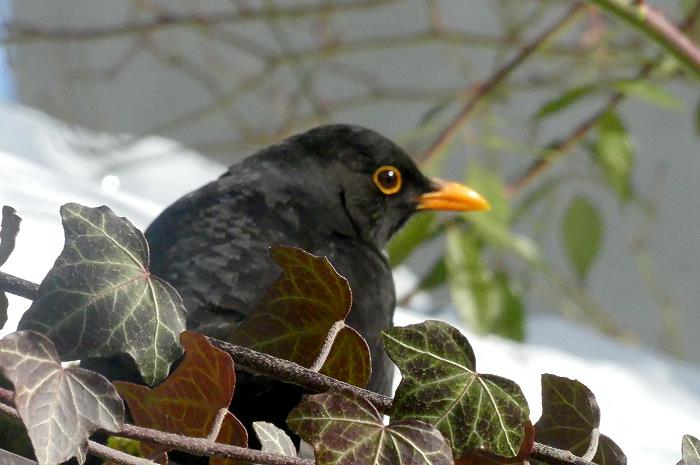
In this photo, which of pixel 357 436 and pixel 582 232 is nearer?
pixel 357 436

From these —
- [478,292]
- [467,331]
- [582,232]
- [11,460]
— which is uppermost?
[582,232]

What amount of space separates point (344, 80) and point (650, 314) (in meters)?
1.86

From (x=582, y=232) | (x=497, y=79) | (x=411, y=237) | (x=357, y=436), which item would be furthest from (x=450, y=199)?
(x=357, y=436)

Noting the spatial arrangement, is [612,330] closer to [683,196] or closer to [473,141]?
[683,196]

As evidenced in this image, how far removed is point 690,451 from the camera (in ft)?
2.01

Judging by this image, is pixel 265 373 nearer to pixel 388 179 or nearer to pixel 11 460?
pixel 11 460

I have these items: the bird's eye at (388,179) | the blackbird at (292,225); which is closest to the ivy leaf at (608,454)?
the blackbird at (292,225)

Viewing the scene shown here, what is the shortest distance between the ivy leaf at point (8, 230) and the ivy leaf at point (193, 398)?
9 centimetres

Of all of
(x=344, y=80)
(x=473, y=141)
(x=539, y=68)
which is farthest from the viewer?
(x=344, y=80)

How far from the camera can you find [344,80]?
5.50 m

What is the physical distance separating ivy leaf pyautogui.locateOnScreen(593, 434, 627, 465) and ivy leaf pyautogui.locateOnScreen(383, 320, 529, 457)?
9 centimetres

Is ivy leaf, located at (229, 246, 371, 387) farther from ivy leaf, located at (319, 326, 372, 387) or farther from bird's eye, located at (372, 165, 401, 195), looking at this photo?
bird's eye, located at (372, 165, 401, 195)

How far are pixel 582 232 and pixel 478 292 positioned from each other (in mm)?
370

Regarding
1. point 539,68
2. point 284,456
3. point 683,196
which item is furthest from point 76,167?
point 683,196
